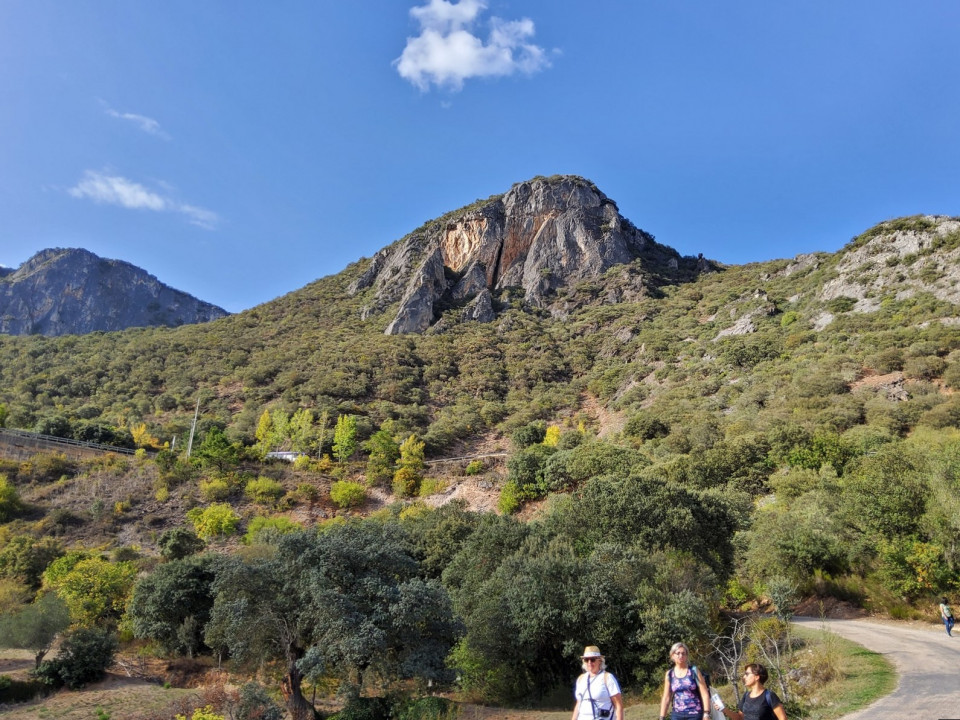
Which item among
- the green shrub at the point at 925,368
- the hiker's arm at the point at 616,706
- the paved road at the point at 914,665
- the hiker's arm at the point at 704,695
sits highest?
the green shrub at the point at 925,368

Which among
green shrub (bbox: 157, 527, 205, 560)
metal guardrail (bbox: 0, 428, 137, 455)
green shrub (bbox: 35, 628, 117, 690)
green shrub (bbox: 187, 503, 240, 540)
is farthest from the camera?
metal guardrail (bbox: 0, 428, 137, 455)

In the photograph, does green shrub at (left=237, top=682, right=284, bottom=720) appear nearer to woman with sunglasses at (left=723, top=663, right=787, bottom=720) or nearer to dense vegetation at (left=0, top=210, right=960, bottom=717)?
dense vegetation at (left=0, top=210, right=960, bottom=717)

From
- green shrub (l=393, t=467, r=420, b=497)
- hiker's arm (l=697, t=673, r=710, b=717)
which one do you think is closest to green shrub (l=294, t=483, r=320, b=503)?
green shrub (l=393, t=467, r=420, b=497)

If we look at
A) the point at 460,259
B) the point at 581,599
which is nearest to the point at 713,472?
the point at 581,599

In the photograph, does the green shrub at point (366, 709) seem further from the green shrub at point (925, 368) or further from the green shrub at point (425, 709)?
the green shrub at point (925, 368)

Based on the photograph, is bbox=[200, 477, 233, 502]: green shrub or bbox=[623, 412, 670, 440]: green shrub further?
bbox=[623, 412, 670, 440]: green shrub

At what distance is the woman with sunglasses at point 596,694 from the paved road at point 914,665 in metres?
5.91

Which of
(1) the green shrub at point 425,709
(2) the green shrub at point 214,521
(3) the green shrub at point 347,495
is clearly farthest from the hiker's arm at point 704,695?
(3) the green shrub at point 347,495

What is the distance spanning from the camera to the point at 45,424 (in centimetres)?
4881

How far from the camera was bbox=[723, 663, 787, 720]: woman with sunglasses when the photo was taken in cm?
498

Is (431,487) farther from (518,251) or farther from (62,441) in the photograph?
(518,251)

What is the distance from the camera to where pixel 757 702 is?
507 centimetres

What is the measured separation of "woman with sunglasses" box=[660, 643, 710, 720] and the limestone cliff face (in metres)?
86.0

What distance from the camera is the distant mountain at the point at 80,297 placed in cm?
14000
